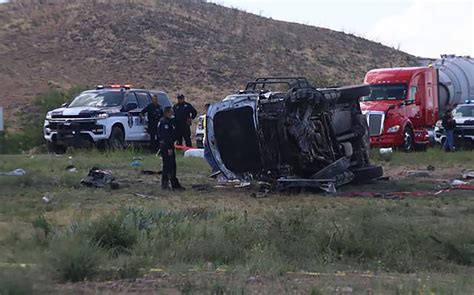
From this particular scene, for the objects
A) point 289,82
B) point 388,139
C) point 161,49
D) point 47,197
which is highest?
point 161,49

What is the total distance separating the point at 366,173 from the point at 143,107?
11.8m

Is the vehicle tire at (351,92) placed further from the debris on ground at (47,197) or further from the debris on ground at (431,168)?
the debris on ground at (47,197)

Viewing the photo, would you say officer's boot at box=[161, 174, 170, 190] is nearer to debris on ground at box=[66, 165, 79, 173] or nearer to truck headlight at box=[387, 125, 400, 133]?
debris on ground at box=[66, 165, 79, 173]

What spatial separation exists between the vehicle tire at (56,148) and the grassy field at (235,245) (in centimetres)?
1271

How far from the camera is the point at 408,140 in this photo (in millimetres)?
36094

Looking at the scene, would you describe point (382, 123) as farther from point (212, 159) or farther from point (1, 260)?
point (1, 260)

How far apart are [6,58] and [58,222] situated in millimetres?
42666

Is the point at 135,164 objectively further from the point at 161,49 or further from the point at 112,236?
the point at 161,49

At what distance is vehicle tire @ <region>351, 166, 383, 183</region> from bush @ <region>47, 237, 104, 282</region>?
11.6 metres

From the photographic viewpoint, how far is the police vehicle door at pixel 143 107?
3297cm

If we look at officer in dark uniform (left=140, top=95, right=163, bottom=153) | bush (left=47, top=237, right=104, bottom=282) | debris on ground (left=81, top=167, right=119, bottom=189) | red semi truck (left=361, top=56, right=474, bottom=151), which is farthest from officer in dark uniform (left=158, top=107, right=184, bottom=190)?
red semi truck (left=361, top=56, right=474, bottom=151)

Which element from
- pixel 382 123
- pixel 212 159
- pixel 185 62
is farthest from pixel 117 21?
pixel 212 159

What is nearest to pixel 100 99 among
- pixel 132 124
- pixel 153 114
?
pixel 132 124

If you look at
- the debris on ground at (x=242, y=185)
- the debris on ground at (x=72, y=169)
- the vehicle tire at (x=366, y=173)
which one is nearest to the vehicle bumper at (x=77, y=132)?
the debris on ground at (x=72, y=169)
